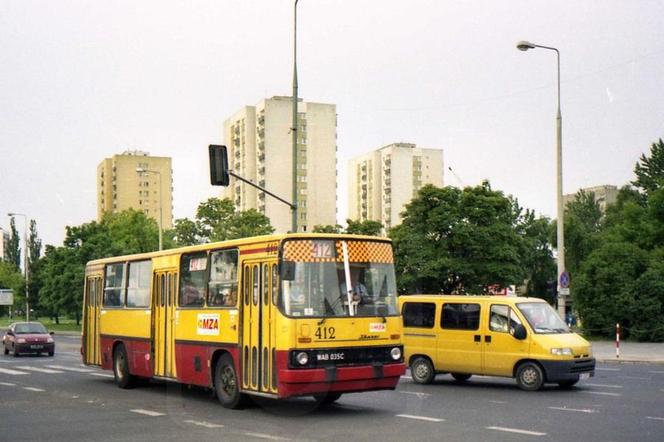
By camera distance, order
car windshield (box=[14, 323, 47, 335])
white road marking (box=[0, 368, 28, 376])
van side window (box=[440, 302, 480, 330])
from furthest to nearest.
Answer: car windshield (box=[14, 323, 47, 335])
white road marking (box=[0, 368, 28, 376])
van side window (box=[440, 302, 480, 330])

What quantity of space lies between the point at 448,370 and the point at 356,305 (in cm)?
675

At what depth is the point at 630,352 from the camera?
33500 millimetres

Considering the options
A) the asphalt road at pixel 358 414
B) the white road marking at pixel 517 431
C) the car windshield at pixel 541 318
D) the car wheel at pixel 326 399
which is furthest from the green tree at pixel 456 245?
the white road marking at pixel 517 431

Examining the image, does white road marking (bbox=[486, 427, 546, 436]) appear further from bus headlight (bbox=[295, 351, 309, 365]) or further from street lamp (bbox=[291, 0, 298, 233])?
street lamp (bbox=[291, 0, 298, 233])

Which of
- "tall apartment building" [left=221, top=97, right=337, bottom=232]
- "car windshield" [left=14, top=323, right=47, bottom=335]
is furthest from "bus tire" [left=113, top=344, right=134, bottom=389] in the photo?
"tall apartment building" [left=221, top=97, right=337, bottom=232]

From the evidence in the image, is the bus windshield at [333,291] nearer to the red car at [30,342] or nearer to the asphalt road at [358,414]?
the asphalt road at [358,414]

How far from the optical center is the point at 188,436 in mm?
12578

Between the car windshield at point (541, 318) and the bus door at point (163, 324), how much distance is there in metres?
7.38

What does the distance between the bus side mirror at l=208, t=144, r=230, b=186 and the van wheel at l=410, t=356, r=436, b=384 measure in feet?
21.2

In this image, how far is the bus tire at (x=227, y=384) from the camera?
15820 millimetres

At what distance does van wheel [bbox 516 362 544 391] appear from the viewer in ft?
62.6

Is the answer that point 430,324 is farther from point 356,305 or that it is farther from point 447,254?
point 447,254

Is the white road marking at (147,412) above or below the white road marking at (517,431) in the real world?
below

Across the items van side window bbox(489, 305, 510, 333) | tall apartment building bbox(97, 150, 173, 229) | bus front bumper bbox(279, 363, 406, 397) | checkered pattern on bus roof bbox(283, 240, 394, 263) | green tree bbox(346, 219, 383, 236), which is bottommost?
bus front bumper bbox(279, 363, 406, 397)
